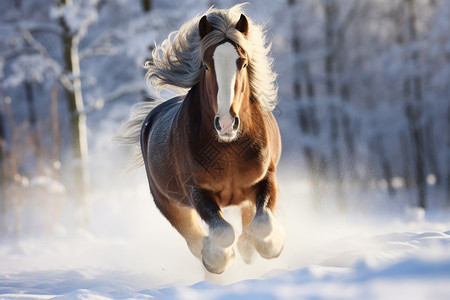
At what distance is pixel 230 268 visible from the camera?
496cm

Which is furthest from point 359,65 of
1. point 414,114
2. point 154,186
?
point 154,186

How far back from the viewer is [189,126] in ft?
13.0

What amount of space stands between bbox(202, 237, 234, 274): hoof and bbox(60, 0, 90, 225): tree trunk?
6.87 m

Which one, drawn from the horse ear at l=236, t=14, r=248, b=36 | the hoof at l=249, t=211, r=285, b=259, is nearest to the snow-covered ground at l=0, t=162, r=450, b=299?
the hoof at l=249, t=211, r=285, b=259

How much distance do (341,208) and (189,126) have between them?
10.6 metres

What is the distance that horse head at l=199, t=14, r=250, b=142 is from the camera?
3.36 metres

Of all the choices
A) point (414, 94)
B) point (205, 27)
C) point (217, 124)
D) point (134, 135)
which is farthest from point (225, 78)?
point (414, 94)

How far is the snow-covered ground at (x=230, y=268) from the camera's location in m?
2.66

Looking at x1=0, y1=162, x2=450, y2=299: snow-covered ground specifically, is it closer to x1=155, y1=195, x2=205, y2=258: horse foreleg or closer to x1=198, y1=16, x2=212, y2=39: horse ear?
x1=155, y1=195, x2=205, y2=258: horse foreleg

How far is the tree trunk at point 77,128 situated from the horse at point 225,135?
619 cm

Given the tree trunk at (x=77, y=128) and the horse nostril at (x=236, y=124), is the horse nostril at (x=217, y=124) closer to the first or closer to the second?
the horse nostril at (x=236, y=124)

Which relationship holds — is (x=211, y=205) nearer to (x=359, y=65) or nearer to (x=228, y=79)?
(x=228, y=79)

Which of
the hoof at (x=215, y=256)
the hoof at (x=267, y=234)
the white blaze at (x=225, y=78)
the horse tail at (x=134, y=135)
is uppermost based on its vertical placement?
the horse tail at (x=134, y=135)

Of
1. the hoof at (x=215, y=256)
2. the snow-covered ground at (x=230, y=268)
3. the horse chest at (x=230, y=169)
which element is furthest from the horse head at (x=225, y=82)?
the snow-covered ground at (x=230, y=268)
